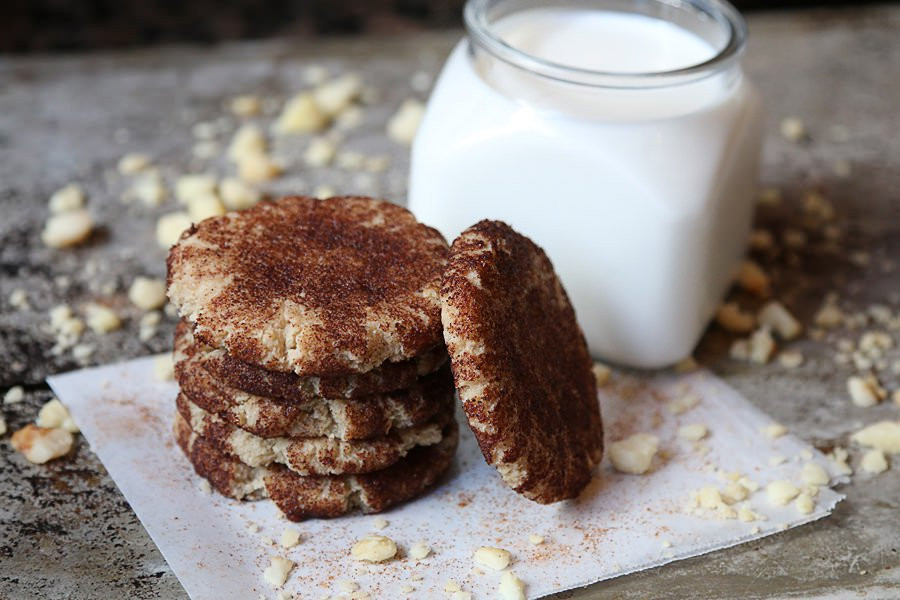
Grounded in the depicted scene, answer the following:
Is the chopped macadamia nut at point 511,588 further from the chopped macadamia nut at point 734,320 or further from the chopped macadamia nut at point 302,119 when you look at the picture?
the chopped macadamia nut at point 302,119

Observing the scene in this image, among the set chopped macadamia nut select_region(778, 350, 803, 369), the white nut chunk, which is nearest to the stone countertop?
chopped macadamia nut select_region(778, 350, 803, 369)

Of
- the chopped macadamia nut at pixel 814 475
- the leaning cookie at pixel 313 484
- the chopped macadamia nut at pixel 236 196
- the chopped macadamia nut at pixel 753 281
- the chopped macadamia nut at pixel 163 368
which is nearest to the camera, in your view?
the leaning cookie at pixel 313 484

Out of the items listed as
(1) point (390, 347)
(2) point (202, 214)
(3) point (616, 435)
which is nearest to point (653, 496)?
(3) point (616, 435)

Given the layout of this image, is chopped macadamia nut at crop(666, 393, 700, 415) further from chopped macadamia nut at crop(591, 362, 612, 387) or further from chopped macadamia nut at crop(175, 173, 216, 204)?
chopped macadamia nut at crop(175, 173, 216, 204)

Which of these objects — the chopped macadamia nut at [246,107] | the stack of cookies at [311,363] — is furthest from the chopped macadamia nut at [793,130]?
the stack of cookies at [311,363]

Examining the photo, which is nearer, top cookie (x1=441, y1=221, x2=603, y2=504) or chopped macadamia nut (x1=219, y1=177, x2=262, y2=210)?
top cookie (x1=441, y1=221, x2=603, y2=504)

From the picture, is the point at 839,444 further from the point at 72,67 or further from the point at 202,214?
the point at 72,67
